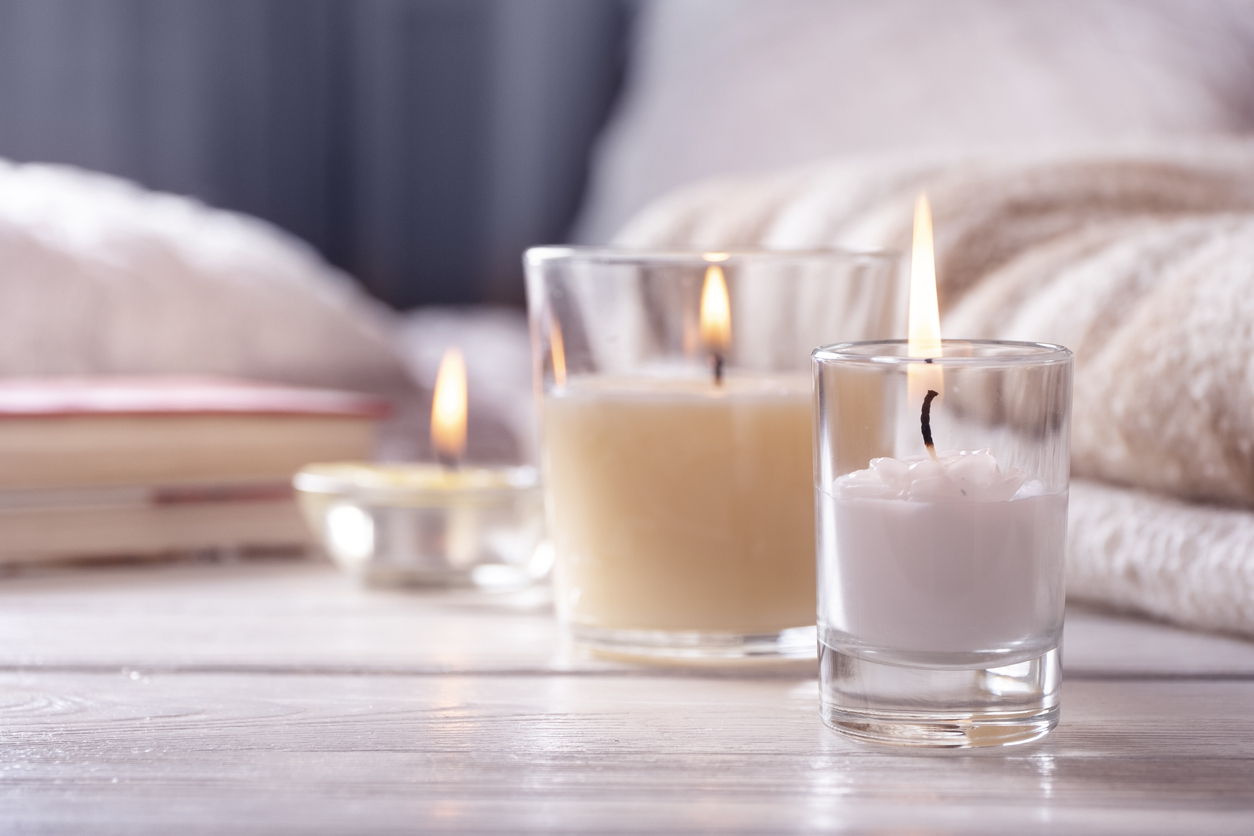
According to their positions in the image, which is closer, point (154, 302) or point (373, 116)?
point (154, 302)

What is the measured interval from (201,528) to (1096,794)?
0.61 metres

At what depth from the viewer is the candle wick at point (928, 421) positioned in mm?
419

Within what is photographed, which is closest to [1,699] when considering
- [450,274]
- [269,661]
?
[269,661]

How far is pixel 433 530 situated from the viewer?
716 millimetres

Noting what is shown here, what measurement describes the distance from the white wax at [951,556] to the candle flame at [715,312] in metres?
0.15

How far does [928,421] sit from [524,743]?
174mm

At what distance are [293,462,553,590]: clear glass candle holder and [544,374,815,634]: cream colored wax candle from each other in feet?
0.55

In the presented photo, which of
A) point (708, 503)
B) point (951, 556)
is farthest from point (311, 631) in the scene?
point (951, 556)

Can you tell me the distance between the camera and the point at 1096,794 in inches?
15.1

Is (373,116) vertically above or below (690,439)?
above

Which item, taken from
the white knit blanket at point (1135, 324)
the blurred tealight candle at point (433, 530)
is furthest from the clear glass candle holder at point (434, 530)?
the white knit blanket at point (1135, 324)

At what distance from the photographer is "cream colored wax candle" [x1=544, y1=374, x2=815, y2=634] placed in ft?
1.78

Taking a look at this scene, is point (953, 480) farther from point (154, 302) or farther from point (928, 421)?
point (154, 302)

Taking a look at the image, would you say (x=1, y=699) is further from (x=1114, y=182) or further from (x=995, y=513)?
(x=1114, y=182)
